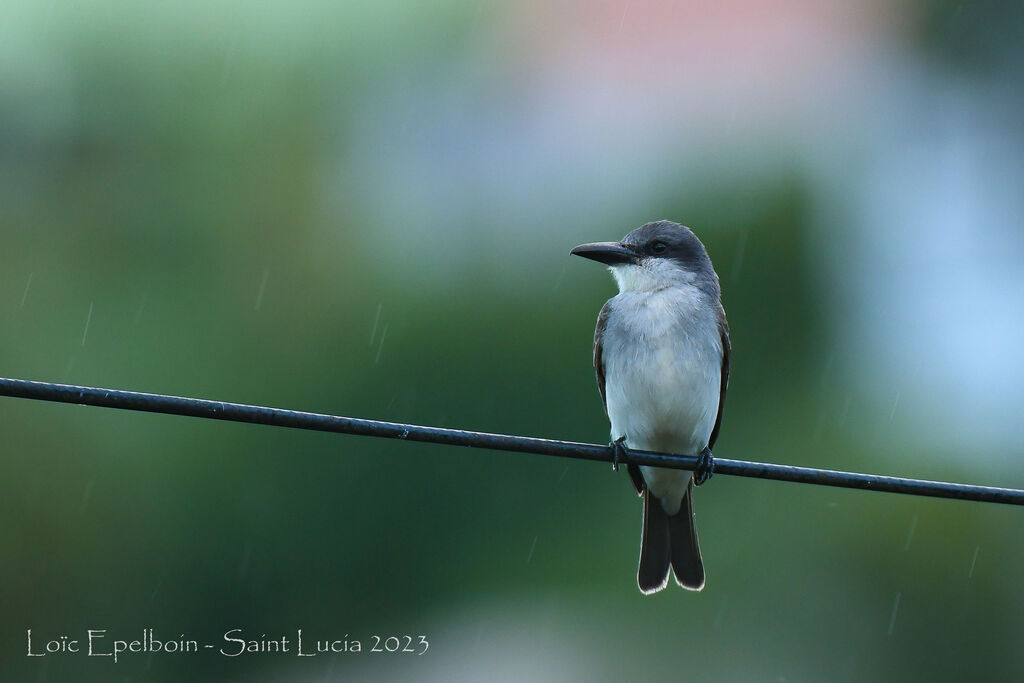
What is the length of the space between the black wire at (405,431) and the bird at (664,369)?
1.67 metres

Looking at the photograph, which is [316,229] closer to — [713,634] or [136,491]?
[136,491]

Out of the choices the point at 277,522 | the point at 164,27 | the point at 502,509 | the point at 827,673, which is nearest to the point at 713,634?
the point at 827,673

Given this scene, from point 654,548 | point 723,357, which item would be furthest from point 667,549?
point 723,357

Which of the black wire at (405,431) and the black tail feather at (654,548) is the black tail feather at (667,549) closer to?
the black tail feather at (654,548)

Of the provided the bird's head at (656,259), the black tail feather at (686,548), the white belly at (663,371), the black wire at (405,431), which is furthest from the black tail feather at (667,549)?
the black wire at (405,431)

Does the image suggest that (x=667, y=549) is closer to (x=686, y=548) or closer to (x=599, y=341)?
(x=686, y=548)

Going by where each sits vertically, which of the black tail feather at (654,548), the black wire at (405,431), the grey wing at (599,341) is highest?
the grey wing at (599,341)

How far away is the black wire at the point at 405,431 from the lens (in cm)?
297

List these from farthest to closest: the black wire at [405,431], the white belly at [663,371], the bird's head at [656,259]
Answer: the bird's head at [656,259]
the white belly at [663,371]
the black wire at [405,431]

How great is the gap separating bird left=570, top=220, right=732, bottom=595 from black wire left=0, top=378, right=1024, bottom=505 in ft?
5.47

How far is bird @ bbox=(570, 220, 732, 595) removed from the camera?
5398 mm

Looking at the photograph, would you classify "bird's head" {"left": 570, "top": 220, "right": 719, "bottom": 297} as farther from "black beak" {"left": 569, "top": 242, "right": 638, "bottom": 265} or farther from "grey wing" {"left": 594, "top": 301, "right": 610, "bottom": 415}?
"grey wing" {"left": 594, "top": 301, "right": 610, "bottom": 415}

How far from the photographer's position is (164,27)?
21891 mm

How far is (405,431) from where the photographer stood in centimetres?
322
